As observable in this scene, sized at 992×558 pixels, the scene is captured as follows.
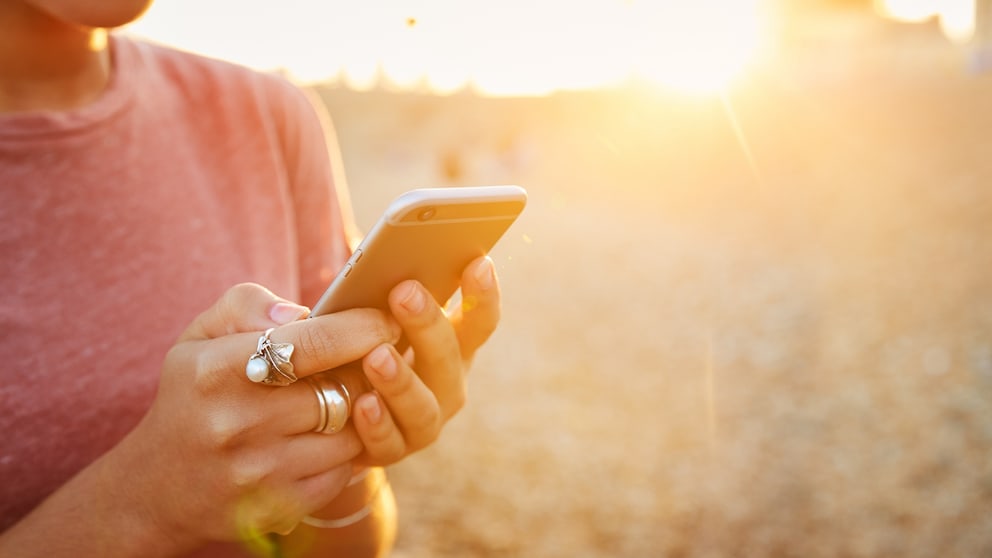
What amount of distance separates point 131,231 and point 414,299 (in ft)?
2.94

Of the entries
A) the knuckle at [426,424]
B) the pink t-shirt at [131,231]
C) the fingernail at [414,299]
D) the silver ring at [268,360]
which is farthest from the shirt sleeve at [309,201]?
the silver ring at [268,360]

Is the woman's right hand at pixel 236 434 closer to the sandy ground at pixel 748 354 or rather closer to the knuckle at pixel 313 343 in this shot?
the knuckle at pixel 313 343

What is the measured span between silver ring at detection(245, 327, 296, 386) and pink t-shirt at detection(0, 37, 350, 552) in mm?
685

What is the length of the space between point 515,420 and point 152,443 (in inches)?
239

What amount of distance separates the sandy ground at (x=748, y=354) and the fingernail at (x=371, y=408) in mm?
531

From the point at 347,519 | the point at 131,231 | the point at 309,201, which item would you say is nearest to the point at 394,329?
the point at 347,519

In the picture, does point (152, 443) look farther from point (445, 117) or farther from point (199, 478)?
point (445, 117)

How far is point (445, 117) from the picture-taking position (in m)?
37.4

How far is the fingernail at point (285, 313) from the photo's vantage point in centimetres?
140

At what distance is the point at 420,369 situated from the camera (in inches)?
66.0

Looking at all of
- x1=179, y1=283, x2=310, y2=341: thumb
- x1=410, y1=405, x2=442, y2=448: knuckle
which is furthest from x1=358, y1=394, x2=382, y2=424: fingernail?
x1=179, y1=283, x2=310, y2=341: thumb

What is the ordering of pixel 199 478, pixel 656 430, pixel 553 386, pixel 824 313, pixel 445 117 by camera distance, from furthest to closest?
pixel 445 117, pixel 824 313, pixel 553 386, pixel 656 430, pixel 199 478

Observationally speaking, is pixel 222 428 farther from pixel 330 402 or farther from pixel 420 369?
pixel 420 369

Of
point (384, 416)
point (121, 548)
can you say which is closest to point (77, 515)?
point (121, 548)
